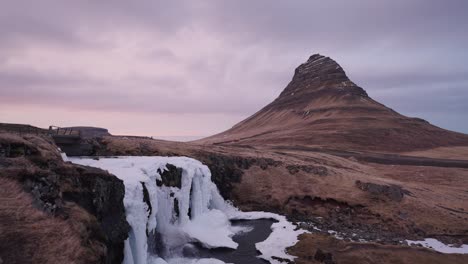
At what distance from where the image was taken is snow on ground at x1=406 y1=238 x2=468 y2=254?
40156 mm

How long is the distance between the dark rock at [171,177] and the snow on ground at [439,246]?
27.0 metres

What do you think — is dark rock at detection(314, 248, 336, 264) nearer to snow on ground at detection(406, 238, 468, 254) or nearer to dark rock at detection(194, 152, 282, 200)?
snow on ground at detection(406, 238, 468, 254)

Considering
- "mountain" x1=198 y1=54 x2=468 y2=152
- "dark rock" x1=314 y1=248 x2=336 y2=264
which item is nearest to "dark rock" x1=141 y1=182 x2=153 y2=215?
"dark rock" x1=314 y1=248 x2=336 y2=264

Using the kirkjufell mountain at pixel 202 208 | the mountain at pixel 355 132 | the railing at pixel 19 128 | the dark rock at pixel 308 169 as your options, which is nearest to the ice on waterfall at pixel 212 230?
the kirkjufell mountain at pixel 202 208

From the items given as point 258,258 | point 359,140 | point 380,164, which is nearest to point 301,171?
point 258,258

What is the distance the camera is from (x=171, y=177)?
41.7m

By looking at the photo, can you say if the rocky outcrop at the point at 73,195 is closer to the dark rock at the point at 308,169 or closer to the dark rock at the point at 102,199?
the dark rock at the point at 102,199

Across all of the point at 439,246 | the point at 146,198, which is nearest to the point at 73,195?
the point at 146,198

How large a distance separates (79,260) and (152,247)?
1735 cm

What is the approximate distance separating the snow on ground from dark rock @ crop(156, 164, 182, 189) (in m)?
27.0

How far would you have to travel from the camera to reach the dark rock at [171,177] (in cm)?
3969

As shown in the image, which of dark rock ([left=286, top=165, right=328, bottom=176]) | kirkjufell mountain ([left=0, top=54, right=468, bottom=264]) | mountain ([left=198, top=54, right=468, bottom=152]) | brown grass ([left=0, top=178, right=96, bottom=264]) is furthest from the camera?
mountain ([left=198, top=54, right=468, bottom=152])

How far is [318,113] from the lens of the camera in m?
197

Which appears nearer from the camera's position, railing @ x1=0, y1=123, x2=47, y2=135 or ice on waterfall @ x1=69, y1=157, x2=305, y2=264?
ice on waterfall @ x1=69, y1=157, x2=305, y2=264
